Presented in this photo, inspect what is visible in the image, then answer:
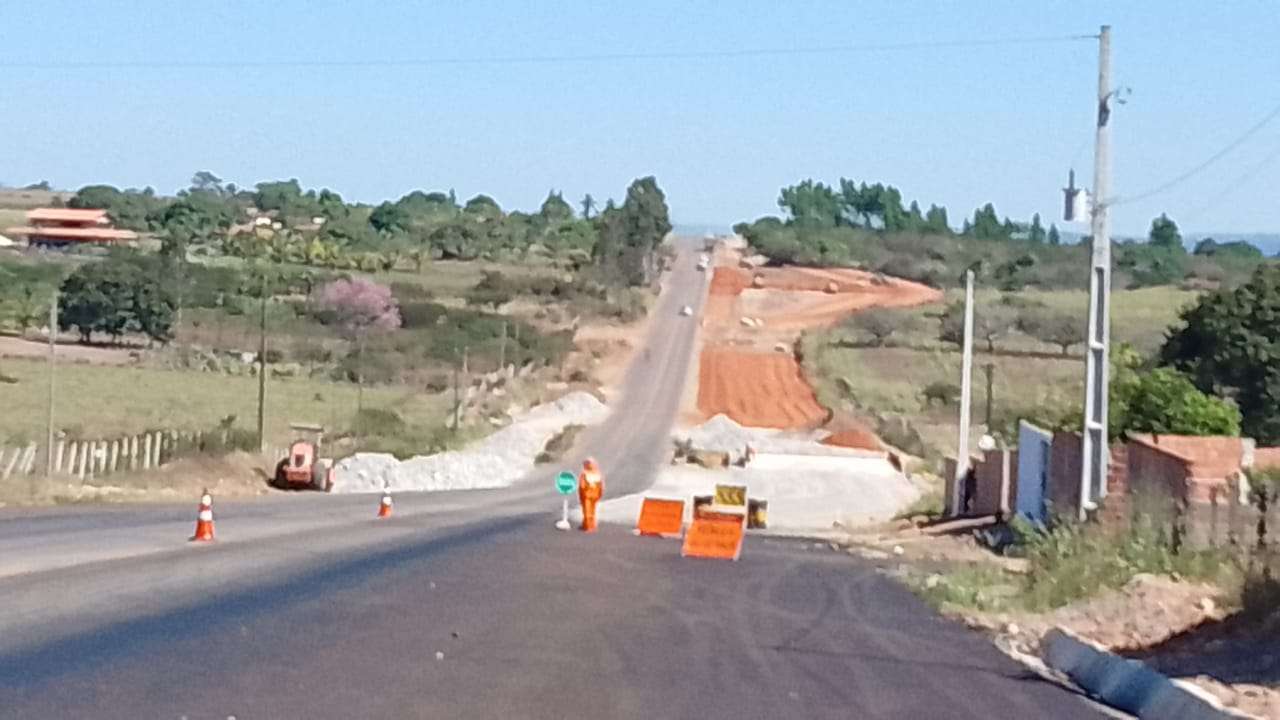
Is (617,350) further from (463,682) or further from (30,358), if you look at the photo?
(463,682)

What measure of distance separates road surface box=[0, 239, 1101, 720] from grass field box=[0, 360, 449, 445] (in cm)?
3546

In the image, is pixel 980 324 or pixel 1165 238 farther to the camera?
pixel 1165 238

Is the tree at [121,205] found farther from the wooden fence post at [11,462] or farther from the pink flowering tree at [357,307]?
the wooden fence post at [11,462]

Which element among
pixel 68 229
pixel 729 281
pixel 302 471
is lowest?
pixel 302 471

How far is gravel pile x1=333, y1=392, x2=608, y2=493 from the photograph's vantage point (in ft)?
212

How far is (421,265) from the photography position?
160 meters

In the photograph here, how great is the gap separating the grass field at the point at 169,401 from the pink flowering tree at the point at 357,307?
19.1 m

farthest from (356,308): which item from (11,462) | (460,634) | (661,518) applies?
(460,634)

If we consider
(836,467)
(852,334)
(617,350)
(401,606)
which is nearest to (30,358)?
(617,350)

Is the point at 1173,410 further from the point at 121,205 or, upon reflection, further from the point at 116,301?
the point at 121,205

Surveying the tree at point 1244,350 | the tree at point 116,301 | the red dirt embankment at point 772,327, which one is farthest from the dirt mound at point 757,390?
the tree at point 1244,350

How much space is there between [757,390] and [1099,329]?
6926cm

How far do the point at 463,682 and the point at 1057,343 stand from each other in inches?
4087

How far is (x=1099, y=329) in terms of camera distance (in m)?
30.9
